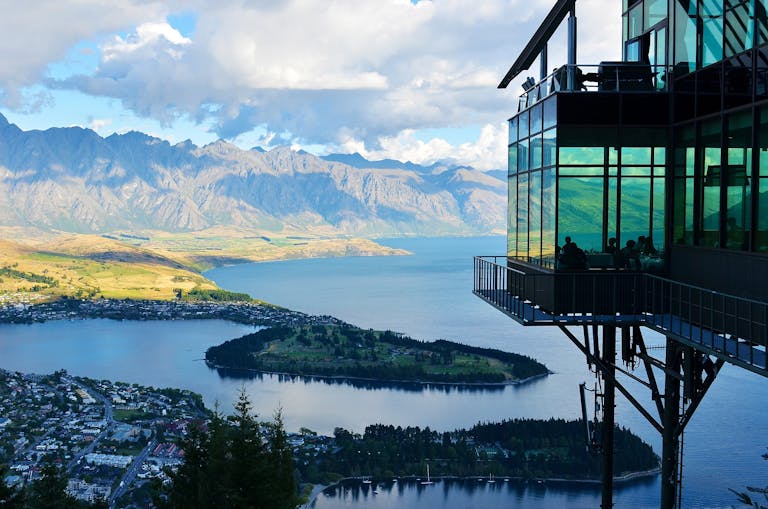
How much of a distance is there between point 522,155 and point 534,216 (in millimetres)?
1640

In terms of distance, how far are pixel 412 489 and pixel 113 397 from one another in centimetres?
4873

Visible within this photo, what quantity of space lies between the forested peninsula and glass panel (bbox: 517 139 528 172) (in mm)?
96666

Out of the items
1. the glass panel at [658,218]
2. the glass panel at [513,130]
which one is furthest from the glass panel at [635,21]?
the glass panel at [658,218]

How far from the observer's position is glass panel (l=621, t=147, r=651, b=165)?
16.2m

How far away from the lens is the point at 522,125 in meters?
18.5

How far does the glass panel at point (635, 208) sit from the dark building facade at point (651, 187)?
2 cm

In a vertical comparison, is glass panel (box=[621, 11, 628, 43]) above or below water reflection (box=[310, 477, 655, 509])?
above

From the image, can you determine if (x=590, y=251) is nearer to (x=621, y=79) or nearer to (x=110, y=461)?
(x=621, y=79)

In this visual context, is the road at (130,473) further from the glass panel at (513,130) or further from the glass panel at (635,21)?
the glass panel at (635,21)

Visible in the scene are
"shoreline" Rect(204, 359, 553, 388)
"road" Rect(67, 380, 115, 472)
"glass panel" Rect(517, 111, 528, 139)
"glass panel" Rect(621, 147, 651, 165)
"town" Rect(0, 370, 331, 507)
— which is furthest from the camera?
"shoreline" Rect(204, 359, 553, 388)

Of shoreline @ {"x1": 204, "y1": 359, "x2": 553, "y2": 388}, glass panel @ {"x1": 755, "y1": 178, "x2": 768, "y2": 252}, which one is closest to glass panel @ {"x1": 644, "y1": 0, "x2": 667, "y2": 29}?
glass panel @ {"x1": 755, "y1": 178, "x2": 768, "y2": 252}

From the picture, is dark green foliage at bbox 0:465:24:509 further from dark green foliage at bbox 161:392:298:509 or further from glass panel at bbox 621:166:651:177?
glass panel at bbox 621:166:651:177

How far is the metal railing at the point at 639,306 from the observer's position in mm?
13336

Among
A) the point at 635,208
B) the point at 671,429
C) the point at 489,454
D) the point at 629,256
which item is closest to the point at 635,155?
the point at 635,208
